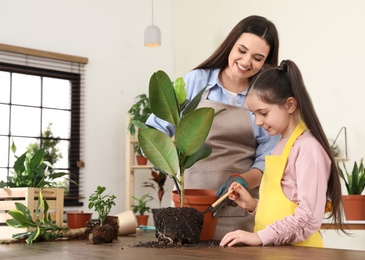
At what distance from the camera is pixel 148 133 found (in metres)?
1.58

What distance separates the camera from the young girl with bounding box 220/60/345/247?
153cm

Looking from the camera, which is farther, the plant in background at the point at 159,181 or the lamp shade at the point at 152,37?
the plant in background at the point at 159,181

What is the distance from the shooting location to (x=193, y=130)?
1585 mm

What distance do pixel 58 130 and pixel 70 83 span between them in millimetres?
516

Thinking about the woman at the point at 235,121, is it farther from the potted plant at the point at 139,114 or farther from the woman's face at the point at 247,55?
the potted plant at the point at 139,114

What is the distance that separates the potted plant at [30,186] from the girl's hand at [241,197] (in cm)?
65

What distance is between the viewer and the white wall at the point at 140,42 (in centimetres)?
505

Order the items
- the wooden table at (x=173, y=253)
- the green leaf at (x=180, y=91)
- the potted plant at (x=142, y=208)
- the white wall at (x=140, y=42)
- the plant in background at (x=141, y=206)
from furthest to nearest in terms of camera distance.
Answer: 1. the plant in background at (x=141, y=206)
2. the potted plant at (x=142, y=208)
3. the white wall at (x=140, y=42)
4. the green leaf at (x=180, y=91)
5. the wooden table at (x=173, y=253)

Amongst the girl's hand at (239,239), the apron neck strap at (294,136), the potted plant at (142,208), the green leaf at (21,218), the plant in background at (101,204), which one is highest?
the apron neck strap at (294,136)

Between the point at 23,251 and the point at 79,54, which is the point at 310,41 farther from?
the point at 23,251

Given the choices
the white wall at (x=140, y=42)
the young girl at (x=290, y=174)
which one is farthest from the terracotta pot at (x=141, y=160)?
the young girl at (x=290, y=174)

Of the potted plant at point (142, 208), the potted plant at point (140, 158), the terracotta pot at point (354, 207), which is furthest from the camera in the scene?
the potted plant at point (140, 158)

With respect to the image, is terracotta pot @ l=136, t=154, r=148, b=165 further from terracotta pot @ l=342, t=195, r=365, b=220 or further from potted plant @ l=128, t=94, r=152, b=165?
terracotta pot @ l=342, t=195, r=365, b=220

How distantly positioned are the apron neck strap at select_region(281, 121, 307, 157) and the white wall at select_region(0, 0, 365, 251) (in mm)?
3338
